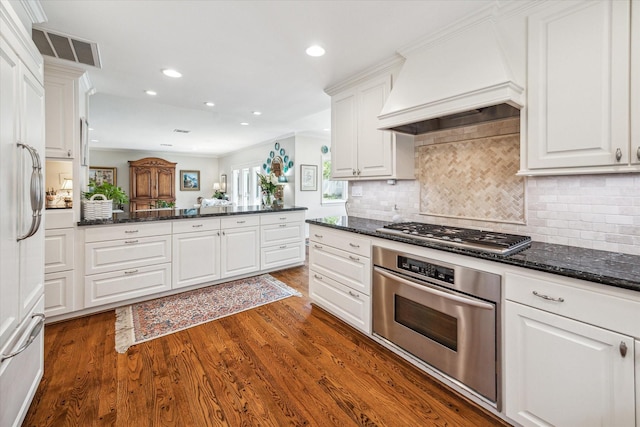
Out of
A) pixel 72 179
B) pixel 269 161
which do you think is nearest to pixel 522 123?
pixel 72 179

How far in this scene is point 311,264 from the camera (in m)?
3.09

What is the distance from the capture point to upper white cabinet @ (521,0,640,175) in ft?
4.64

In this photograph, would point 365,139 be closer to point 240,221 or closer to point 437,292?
point 437,292

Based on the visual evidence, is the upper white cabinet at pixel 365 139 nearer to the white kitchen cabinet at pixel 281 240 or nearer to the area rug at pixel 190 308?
the white kitchen cabinet at pixel 281 240

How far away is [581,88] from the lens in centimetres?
153

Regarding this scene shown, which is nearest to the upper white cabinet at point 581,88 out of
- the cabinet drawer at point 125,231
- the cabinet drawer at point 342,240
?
the cabinet drawer at point 342,240

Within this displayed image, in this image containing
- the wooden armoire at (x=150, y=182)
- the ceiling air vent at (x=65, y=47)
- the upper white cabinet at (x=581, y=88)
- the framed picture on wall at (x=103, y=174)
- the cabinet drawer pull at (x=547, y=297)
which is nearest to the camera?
the cabinet drawer pull at (x=547, y=297)

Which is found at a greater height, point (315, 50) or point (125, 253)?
point (315, 50)

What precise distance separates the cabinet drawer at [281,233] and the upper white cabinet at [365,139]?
1408 millimetres

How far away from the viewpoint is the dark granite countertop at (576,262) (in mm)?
1170

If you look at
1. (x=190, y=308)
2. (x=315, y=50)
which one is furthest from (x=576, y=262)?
(x=190, y=308)

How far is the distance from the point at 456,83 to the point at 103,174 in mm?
9751

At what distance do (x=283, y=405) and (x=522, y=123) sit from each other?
87.3 inches

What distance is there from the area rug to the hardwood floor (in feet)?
0.48
